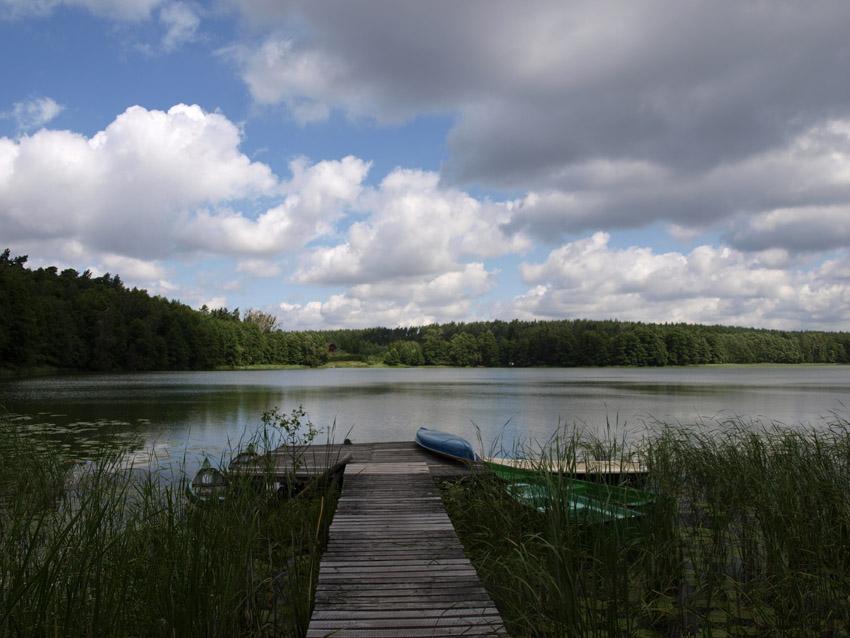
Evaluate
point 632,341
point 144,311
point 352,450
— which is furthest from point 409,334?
point 352,450

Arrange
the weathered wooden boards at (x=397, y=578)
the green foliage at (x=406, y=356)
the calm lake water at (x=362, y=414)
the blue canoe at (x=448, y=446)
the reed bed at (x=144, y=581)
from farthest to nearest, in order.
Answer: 1. the green foliage at (x=406, y=356)
2. the calm lake water at (x=362, y=414)
3. the blue canoe at (x=448, y=446)
4. the weathered wooden boards at (x=397, y=578)
5. the reed bed at (x=144, y=581)

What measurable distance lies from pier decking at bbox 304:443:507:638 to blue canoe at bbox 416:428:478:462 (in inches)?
101

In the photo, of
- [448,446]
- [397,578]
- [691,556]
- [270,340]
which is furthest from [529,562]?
[270,340]

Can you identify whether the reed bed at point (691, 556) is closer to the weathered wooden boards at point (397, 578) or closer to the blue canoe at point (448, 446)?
the weathered wooden boards at point (397, 578)

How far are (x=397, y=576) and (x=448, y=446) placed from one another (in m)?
5.98

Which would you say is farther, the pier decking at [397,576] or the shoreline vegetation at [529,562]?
the pier decking at [397,576]

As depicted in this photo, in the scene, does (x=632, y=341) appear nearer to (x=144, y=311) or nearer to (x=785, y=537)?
(x=144, y=311)

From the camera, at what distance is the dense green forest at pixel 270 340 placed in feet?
195

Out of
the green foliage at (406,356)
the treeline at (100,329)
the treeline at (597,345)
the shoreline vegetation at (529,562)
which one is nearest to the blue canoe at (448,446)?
the shoreline vegetation at (529,562)

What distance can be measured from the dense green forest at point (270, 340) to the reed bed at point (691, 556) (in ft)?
180

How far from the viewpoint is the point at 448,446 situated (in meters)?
10.4

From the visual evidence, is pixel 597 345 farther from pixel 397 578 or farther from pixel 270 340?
pixel 397 578

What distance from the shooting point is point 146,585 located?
12.0ft

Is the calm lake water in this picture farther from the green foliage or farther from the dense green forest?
the green foliage
